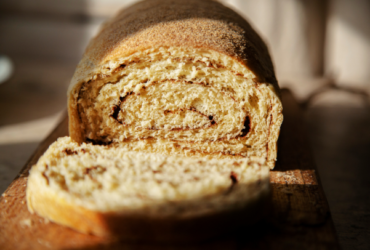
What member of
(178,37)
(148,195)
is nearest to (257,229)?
(148,195)

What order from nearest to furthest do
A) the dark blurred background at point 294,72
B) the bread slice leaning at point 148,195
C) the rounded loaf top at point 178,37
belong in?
the bread slice leaning at point 148,195 → the rounded loaf top at point 178,37 → the dark blurred background at point 294,72

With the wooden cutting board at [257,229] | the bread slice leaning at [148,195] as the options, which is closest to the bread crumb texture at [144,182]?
Answer: the bread slice leaning at [148,195]

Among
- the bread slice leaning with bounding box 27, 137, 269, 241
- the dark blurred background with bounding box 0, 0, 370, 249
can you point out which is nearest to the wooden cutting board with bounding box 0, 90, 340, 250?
the bread slice leaning with bounding box 27, 137, 269, 241

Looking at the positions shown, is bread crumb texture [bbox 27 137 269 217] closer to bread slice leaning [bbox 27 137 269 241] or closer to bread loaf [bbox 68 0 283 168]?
bread slice leaning [bbox 27 137 269 241]

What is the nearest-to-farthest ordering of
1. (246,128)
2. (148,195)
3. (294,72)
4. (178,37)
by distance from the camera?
(148,195) → (178,37) → (246,128) → (294,72)

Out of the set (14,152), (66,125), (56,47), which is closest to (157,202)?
(66,125)

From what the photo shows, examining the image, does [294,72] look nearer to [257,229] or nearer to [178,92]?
[178,92]

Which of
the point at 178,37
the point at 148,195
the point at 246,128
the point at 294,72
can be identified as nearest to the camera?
the point at 148,195

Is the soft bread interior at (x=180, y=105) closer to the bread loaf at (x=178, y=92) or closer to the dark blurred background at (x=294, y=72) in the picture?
the bread loaf at (x=178, y=92)
